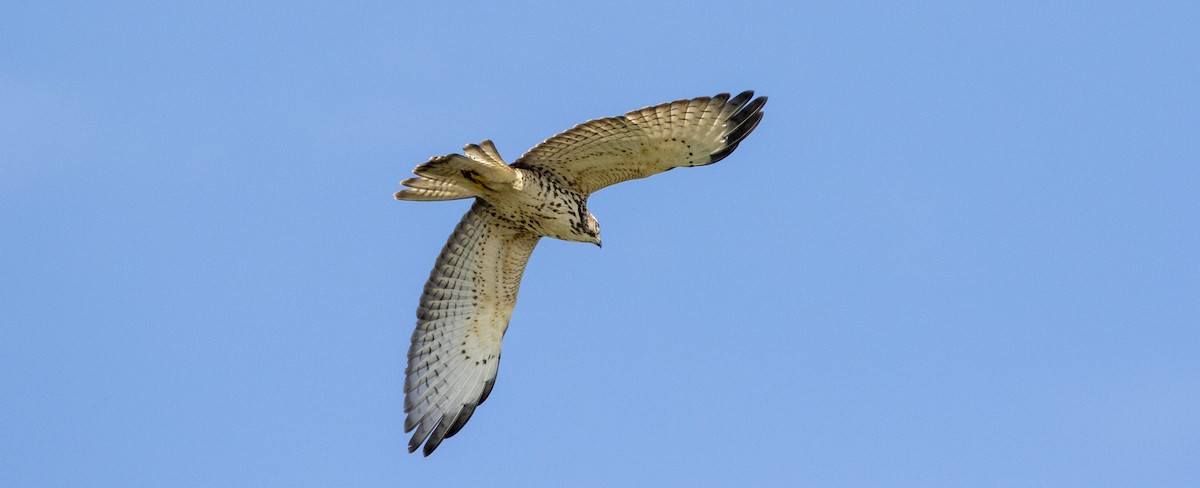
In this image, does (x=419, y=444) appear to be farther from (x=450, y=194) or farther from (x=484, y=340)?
(x=450, y=194)

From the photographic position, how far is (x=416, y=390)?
1180 cm

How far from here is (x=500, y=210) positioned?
1116 centimetres

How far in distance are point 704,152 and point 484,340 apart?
2648mm

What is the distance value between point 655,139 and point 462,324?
252 cm

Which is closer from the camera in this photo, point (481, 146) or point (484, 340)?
point (481, 146)

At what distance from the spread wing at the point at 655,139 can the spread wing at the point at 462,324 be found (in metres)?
0.97

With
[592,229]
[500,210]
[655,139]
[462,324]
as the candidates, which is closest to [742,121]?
[655,139]

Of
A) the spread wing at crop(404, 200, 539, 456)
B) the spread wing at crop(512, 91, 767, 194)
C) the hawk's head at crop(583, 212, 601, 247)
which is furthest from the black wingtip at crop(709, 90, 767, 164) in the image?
the spread wing at crop(404, 200, 539, 456)

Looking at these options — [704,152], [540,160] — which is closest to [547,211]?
[540,160]

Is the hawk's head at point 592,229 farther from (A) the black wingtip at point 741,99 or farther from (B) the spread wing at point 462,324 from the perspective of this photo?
(A) the black wingtip at point 741,99

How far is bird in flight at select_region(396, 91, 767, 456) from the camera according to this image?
34.1 ft

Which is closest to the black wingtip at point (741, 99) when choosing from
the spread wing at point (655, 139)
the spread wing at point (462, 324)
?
the spread wing at point (655, 139)

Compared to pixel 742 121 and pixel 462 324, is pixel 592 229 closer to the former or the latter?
pixel 742 121

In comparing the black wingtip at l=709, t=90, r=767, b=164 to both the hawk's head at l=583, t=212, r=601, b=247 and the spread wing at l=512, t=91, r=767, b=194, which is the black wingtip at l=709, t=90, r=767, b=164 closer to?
the spread wing at l=512, t=91, r=767, b=194
